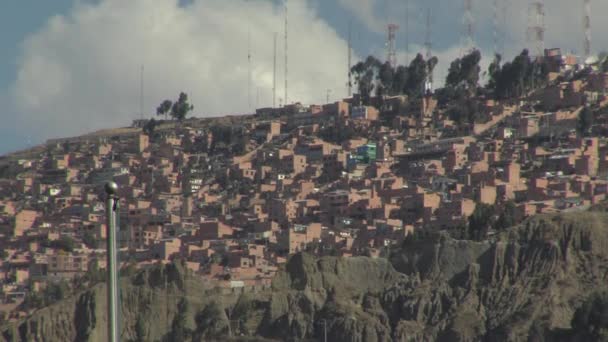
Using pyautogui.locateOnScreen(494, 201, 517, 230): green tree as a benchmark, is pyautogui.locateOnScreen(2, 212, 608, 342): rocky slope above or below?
below

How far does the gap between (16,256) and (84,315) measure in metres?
20.7

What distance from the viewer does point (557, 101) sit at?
120812 mm

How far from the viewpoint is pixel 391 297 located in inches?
3142

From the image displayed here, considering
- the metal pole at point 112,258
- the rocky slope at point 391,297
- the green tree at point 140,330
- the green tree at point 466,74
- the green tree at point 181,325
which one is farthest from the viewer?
the green tree at point 466,74

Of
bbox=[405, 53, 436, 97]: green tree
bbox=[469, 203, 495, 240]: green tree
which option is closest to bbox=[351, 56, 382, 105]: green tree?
bbox=[405, 53, 436, 97]: green tree

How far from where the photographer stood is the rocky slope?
75.6 meters

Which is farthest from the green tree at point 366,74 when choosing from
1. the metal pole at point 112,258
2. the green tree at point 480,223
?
the metal pole at point 112,258

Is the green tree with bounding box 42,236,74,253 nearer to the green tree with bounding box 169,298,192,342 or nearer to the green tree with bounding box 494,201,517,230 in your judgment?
the green tree with bounding box 169,298,192,342

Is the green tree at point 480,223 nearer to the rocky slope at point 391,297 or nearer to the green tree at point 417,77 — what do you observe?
the rocky slope at point 391,297

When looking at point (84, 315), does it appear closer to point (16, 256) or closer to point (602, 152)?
point (16, 256)

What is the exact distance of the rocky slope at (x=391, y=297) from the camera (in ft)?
248

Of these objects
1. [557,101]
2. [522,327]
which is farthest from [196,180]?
[522,327]

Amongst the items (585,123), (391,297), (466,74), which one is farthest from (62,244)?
(466,74)

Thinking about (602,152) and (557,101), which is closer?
(602,152)
